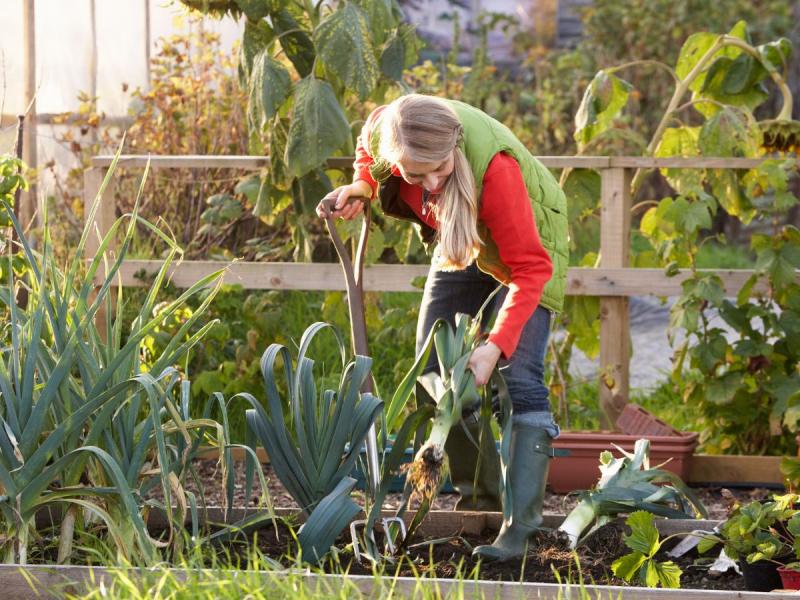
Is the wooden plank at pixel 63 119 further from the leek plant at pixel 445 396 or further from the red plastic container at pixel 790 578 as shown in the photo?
the red plastic container at pixel 790 578

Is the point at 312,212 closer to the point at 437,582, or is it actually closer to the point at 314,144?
the point at 314,144

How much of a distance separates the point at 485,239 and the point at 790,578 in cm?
100

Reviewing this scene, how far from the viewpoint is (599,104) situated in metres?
4.34

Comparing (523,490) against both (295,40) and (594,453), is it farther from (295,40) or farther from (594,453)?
(295,40)

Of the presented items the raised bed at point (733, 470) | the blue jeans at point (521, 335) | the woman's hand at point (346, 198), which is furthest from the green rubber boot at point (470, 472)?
the raised bed at point (733, 470)

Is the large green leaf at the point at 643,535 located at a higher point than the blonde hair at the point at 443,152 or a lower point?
lower

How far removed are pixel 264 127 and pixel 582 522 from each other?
2.06 m

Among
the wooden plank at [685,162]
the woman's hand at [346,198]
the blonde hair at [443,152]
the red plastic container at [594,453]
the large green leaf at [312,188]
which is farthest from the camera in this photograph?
the large green leaf at [312,188]

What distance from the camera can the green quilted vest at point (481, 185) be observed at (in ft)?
8.92

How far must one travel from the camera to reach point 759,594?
216 centimetres

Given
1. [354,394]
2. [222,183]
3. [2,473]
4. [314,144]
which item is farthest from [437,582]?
[222,183]

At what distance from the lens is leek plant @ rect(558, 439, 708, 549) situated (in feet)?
8.95

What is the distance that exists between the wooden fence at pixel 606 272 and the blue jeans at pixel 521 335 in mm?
1022

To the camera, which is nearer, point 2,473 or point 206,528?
point 2,473
